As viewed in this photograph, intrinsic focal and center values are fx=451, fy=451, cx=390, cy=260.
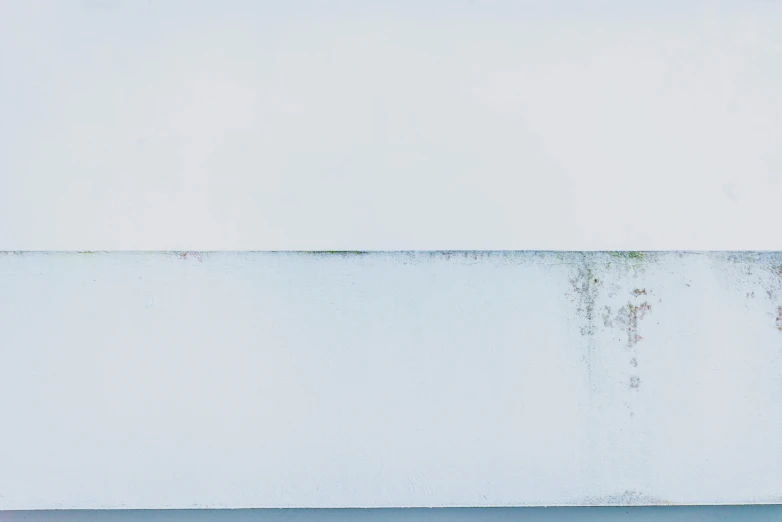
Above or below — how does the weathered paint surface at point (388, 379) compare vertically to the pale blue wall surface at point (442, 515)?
above

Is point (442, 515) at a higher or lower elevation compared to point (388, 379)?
lower

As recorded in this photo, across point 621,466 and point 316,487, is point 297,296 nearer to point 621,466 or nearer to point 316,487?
point 316,487

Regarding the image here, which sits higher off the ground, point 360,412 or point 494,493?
point 360,412

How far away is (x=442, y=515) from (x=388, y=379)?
1.87 feet

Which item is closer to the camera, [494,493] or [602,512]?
[494,493]

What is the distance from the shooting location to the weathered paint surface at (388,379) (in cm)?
149

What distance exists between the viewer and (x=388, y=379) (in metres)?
1.50

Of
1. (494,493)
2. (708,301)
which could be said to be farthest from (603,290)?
(494,493)

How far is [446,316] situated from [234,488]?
0.92 m

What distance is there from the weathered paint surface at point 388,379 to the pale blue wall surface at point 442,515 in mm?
136

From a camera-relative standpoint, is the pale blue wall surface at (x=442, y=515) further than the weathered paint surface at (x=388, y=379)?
Yes

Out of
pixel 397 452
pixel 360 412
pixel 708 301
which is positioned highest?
pixel 708 301

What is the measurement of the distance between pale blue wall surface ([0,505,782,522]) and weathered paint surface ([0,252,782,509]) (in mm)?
136

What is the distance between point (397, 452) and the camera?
4.95 ft
